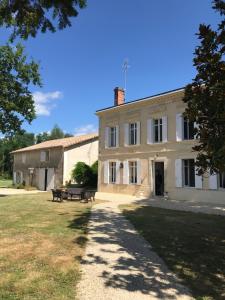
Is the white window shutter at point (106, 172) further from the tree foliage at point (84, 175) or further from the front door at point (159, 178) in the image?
the tree foliage at point (84, 175)

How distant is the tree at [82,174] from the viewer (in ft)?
88.6

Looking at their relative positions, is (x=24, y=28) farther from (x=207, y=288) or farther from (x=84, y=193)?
(x=84, y=193)

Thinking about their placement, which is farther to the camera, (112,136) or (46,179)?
(46,179)

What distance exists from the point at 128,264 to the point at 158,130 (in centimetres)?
1445

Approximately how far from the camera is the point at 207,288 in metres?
4.89

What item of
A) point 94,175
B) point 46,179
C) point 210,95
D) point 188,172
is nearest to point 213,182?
point 188,172

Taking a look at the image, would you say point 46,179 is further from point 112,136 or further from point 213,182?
point 213,182

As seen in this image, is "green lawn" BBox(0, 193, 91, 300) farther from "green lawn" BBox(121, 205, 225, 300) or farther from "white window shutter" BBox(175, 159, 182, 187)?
"white window shutter" BBox(175, 159, 182, 187)

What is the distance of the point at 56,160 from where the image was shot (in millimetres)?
28625

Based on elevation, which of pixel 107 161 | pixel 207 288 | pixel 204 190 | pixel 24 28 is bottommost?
pixel 207 288

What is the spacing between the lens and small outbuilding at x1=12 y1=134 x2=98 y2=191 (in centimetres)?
2788

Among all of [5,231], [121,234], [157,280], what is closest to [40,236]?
[5,231]

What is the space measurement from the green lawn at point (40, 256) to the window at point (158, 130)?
9.88m

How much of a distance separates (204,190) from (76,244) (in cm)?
1115
